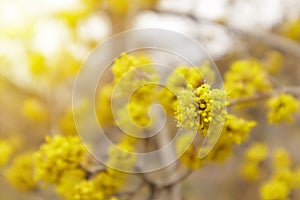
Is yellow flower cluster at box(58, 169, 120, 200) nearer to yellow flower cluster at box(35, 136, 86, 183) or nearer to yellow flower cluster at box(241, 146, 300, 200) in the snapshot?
yellow flower cluster at box(35, 136, 86, 183)

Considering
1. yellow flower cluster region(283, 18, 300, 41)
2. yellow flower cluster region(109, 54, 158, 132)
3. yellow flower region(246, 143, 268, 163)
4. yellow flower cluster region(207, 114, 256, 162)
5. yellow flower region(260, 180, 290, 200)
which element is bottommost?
yellow flower cluster region(207, 114, 256, 162)

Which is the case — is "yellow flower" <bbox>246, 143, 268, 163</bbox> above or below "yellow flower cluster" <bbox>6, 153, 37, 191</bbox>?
above

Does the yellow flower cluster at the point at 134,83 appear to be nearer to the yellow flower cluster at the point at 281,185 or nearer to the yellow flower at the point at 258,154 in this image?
the yellow flower cluster at the point at 281,185

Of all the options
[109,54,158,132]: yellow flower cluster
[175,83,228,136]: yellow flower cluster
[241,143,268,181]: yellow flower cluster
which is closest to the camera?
[175,83,228,136]: yellow flower cluster

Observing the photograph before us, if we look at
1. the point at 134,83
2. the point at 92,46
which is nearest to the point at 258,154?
the point at 134,83

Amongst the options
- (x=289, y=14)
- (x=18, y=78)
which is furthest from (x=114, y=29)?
(x=289, y=14)

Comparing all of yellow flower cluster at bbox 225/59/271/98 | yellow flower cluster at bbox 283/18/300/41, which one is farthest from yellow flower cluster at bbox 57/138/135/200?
yellow flower cluster at bbox 283/18/300/41

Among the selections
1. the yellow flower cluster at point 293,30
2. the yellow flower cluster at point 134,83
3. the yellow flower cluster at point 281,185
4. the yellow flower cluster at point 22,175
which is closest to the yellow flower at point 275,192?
the yellow flower cluster at point 281,185
